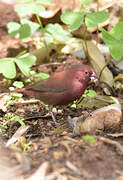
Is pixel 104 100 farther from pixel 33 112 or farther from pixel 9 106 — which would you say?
pixel 9 106

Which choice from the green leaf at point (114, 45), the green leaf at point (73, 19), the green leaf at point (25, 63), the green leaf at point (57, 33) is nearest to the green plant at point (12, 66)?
the green leaf at point (25, 63)

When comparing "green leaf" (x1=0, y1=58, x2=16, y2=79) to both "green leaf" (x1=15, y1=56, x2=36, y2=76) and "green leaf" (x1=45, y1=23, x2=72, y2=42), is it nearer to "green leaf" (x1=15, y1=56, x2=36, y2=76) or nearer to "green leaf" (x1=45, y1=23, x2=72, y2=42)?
"green leaf" (x1=15, y1=56, x2=36, y2=76)

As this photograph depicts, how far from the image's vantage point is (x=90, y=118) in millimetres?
3303

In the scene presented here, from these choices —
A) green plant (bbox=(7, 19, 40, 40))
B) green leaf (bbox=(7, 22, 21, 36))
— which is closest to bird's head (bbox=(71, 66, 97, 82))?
green plant (bbox=(7, 19, 40, 40))

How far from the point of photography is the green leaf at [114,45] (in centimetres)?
371

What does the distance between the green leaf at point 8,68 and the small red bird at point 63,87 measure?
0.26 meters

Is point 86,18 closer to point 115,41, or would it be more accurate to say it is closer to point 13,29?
point 115,41

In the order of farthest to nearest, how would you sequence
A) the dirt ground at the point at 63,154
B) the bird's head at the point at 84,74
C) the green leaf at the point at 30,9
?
the green leaf at the point at 30,9, the bird's head at the point at 84,74, the dirt ground at the point at 63,154

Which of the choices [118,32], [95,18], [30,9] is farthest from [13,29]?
[118,32]

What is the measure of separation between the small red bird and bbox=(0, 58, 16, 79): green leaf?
0.26 metres

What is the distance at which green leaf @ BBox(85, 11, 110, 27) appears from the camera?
425 cm

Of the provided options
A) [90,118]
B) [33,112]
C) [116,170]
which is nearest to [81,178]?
[116,170]

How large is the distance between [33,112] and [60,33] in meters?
1.63

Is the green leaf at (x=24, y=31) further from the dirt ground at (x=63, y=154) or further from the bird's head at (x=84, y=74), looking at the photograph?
the dirt ground at (x=63, y=154)
